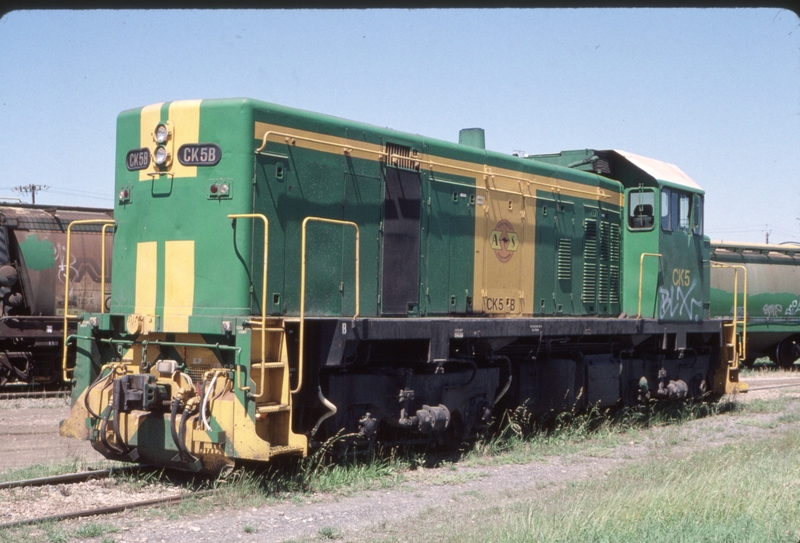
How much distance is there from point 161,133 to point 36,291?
30.9 ft

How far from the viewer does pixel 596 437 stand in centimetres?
1139

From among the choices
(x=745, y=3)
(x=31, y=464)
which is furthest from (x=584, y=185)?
(x=745, y=3)

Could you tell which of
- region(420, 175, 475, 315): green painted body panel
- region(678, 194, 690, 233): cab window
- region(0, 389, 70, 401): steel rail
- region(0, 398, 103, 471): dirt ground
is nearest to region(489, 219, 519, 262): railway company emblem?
region(420, 175, 475, 315): green painted body panel

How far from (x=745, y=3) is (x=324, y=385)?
6090 mm

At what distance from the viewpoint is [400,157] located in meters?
9.43

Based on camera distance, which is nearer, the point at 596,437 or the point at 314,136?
the point at 314,136

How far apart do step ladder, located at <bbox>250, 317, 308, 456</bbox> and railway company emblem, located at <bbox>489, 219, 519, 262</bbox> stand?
381 centimetres

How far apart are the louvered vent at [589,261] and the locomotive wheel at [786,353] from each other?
15564 millimetres

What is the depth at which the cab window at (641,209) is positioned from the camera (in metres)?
12.6

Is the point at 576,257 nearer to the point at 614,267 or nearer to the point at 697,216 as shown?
the point at 614,267

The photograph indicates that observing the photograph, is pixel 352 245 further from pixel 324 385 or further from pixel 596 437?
pixel 596 437

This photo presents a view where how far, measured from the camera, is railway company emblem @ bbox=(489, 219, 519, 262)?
1062cm

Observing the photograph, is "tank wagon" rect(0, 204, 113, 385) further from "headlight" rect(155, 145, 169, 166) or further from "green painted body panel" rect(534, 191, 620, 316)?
"green painted body panel" rect(534, 191, 620, 316)

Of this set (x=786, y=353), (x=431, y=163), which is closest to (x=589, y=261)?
(x=431, y=163)
